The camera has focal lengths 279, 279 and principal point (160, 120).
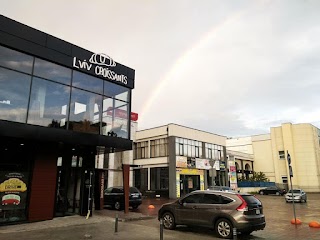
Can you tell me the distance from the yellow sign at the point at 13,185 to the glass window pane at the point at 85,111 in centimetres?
351

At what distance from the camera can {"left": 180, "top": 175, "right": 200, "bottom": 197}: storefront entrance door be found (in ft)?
134

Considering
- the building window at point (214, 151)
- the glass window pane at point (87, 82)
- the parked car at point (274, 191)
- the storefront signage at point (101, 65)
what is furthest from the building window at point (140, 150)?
the glass window pane at point (87, 82)

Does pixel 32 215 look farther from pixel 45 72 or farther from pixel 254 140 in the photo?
pixel 254 140

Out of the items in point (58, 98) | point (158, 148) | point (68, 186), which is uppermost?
point (158, 148)

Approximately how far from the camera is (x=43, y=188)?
14.0 meters

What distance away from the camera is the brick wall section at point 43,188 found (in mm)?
13633

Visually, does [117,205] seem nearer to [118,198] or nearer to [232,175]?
[118,198]

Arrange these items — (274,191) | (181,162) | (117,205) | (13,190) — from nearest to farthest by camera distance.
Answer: (13,190)
(117,205)
(181,162)
(274,191)

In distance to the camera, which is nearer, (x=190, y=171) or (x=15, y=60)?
(x=15, y=60)

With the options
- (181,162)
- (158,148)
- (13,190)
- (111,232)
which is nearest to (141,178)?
(158,148)

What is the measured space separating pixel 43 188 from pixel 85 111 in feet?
14.5

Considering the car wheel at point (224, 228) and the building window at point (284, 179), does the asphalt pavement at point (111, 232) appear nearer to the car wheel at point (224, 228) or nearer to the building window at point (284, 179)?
the car wheel at point (224, 228)

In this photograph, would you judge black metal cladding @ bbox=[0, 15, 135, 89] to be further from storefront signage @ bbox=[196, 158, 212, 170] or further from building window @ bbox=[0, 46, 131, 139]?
storefront signage @ bbox=[196, 158, 212, 170]

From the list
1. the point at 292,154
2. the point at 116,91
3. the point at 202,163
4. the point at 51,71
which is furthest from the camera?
the point at 292,154
